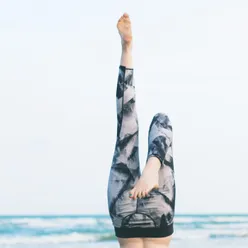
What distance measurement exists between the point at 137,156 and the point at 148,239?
1.35ft

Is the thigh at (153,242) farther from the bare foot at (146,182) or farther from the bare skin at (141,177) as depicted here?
the bare foot at (146,182)

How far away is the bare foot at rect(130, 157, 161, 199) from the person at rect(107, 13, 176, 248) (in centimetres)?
6

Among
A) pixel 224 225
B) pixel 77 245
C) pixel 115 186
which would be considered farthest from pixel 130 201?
pixel 224 225

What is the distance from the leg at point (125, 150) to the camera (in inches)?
121

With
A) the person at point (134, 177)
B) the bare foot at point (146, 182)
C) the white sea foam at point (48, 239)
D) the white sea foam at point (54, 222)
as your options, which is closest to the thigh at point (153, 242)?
the person at point (134, 177)

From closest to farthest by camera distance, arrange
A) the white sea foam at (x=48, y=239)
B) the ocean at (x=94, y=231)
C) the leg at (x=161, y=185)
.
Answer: the leg at (x=161, y=185), the ocean at (x=94, y=231), the white sea foam at (x=48, y=239)

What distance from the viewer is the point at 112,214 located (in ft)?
10.2

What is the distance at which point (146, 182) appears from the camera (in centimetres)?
282

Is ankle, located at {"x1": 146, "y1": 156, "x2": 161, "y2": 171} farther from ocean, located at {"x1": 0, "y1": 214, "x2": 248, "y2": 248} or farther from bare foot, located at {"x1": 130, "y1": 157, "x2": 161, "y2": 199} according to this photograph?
ocean, located at {"x1": 0, "y1": 214, "x2": 248, "y2": 248}

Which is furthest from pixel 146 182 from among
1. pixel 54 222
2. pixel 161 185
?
pixel 54 222

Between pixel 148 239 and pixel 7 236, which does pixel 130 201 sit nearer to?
pixel 148 239

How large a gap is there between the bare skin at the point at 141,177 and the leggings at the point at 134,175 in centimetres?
3

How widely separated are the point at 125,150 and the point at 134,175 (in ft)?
0.43

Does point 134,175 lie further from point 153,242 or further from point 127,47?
point 127,47
